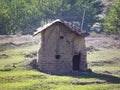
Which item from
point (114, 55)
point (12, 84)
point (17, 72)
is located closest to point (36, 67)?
point (17, 72)

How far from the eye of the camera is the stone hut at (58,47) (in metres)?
46.9

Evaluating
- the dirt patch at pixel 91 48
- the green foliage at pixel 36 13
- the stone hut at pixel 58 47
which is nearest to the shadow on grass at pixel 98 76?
the stone hut at pixel 58 47

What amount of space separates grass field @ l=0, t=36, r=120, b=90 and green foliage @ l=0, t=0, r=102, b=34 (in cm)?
1838

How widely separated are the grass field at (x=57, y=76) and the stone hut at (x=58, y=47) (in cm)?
170

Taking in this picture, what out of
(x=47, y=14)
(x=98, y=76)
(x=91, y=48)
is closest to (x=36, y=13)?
(x=47, y=14)

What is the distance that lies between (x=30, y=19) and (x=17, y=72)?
145 ft

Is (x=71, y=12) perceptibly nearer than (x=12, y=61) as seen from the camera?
No

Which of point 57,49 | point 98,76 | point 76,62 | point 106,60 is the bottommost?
point 98,76

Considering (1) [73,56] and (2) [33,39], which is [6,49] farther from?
(1) [73,56]

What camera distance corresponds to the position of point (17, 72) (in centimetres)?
4475

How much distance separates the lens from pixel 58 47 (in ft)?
154

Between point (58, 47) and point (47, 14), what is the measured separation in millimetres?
43900

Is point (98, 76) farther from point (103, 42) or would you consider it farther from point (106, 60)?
point (103, 42)

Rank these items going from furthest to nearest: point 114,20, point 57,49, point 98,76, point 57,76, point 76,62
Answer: point 114,20
point 76,62
point 57,49
point 98,76
point 57,76
